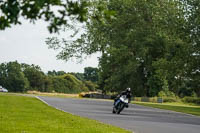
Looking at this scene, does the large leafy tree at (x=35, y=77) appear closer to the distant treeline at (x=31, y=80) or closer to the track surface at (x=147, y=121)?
the distant treeline at (x=31, y=80)

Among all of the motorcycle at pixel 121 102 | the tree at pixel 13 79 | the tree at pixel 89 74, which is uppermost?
the tree at pixel 89 74

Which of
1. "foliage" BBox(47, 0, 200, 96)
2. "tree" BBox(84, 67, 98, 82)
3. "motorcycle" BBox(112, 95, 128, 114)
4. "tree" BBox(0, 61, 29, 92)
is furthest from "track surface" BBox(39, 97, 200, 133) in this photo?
"tree" BBox(84, 67, 98, 82)

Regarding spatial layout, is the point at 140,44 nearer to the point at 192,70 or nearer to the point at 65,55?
the point at 65,55

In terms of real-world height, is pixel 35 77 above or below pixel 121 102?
above

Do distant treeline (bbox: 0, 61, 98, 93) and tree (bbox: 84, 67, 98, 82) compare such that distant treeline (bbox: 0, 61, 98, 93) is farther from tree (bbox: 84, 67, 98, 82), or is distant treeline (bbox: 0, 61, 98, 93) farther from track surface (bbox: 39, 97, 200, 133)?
track surface (bbox: 39, 97, 200, 133)

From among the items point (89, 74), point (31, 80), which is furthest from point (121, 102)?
point (89, 74)

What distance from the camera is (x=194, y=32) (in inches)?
1779

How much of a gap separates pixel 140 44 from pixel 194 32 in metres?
16.7

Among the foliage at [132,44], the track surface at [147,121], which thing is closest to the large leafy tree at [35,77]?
the foliage at [132,44]

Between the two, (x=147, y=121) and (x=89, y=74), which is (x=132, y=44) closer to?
(x=147, y=121)

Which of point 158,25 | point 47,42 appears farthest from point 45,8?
point 47,42

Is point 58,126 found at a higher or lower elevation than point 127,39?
lower

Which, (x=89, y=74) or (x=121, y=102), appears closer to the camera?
(x=121, y=102)

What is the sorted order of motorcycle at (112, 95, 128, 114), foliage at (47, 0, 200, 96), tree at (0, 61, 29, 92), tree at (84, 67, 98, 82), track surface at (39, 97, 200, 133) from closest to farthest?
track surface at (39, 97, 200, 133)
motorcycle at (112, 95, 128, 114)
foliage at (47, 0, 200, 96)
tree at (0, 61, 29, 92)
tree at (84, 67, 98, 82)
